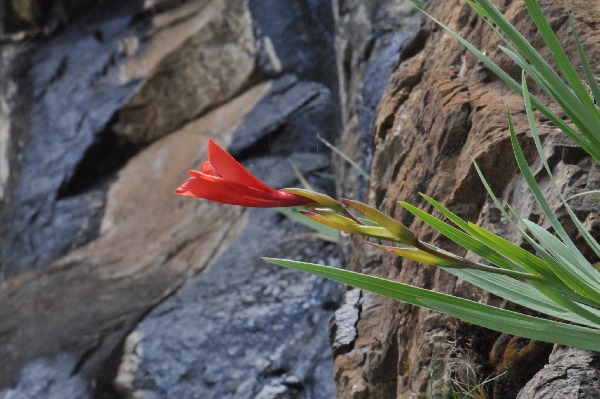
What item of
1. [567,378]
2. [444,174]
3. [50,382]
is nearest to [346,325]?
[444,174]

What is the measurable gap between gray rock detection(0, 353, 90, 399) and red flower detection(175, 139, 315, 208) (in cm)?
260

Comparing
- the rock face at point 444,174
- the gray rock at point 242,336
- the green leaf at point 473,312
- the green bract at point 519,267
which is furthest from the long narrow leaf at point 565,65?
the gray rock at point 242,336

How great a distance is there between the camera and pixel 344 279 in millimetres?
762

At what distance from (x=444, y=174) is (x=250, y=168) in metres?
2.97

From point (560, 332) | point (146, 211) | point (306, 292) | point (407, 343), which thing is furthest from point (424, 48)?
point (146, 211)

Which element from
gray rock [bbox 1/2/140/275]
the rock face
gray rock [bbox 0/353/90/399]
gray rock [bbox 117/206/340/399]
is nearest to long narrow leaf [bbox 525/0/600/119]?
the rock face

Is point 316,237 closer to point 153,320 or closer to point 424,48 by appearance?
point 153,320

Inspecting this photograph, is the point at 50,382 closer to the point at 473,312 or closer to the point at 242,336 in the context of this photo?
the point at 242,336

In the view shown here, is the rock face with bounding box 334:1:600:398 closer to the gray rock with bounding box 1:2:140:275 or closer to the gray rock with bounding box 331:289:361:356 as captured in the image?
the gray rock with bounding box 331:289:361:356

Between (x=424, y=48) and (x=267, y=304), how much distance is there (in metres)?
1.71

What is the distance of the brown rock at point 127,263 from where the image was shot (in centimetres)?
343

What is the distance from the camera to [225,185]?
2.36ft

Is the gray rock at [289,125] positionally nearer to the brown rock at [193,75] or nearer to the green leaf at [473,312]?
the brown rock at [193,75]

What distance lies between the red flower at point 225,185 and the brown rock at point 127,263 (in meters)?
2.67
